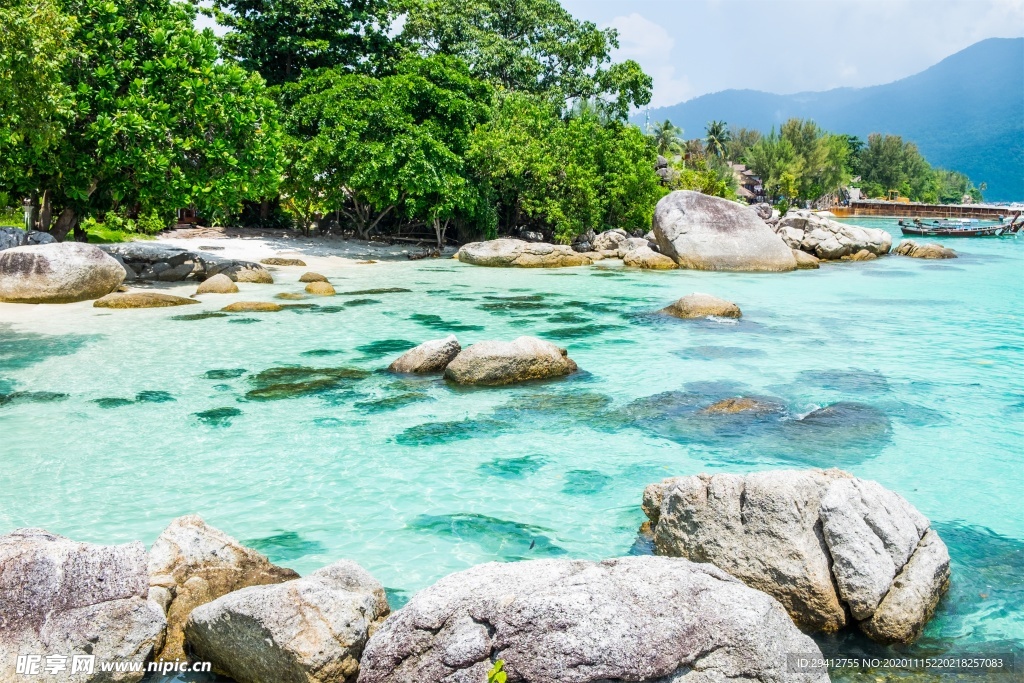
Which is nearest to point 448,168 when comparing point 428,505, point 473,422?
point 473,422

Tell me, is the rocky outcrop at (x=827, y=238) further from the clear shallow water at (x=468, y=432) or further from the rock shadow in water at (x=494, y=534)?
the rock shadow in water at (x=494, y=534)

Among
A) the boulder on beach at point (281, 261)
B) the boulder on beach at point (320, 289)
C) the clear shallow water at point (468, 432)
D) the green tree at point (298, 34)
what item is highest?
the green tree at point (298, 34)

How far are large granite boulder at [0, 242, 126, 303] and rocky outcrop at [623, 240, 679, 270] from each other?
16.6 meters

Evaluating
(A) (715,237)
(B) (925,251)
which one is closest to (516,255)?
(A) (715,237)

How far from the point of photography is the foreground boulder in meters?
11.4

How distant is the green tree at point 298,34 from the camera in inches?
1231

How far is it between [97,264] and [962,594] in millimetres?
17112

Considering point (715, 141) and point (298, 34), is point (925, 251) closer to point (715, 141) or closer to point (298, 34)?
point (298, 34)

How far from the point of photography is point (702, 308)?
17250mm

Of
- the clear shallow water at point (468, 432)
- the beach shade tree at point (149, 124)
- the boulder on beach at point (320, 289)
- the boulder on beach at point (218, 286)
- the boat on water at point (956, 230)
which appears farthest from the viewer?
the boat on water at point (956, 230)

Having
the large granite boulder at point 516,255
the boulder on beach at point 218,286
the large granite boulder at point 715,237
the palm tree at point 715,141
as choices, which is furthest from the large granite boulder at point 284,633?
the palm tree at point 715,141

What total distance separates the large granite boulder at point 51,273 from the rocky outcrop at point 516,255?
1280cm

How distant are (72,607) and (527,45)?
126 feet

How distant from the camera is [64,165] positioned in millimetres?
19031
